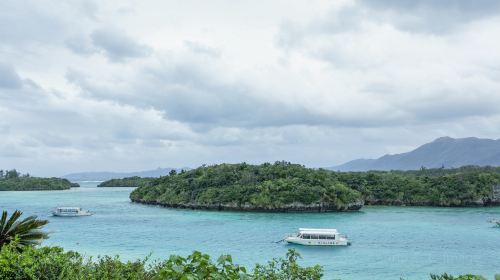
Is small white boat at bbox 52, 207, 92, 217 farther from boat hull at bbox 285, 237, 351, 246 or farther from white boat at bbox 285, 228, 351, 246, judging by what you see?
boat hull at bbox 285, 237, 351, 246

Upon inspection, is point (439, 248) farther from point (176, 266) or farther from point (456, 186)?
point (456, 186)

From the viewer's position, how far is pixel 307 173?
325 feet

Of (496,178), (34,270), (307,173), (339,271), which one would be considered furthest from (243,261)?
(496,178)

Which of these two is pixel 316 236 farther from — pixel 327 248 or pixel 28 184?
pixel 28 184

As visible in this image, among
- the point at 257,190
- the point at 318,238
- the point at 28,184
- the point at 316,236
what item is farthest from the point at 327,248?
the point at 28,184

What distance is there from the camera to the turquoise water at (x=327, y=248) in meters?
40.9

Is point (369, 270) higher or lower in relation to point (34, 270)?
lower

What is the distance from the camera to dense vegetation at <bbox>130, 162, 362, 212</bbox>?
A: 8781cm

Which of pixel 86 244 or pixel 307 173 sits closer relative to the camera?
pixel 86 244

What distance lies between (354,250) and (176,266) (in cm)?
4394

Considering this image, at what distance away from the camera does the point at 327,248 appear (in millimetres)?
49500

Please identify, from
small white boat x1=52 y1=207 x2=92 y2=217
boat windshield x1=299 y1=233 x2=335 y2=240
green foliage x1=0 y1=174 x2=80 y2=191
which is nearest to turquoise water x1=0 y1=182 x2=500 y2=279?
small white boat x1=52 y1=207 x2=92 y2=217

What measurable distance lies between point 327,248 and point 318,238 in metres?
2.24

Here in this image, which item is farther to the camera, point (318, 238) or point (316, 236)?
point (316, 236)
